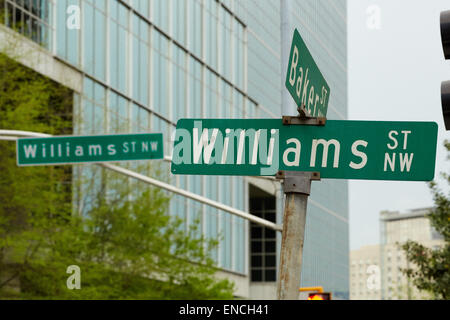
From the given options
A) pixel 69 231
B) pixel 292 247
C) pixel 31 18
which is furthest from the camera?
pixel 31 18

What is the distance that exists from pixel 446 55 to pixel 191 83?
4057 centimetres

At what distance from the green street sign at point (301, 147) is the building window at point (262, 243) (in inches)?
2132

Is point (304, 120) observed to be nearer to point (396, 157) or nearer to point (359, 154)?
point (359, 154)

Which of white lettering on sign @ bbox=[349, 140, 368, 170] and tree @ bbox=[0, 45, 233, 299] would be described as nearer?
white lettering on sign @ bbox=[349, 140, 368, 170]

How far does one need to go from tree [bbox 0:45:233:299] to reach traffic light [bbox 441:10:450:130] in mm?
22802

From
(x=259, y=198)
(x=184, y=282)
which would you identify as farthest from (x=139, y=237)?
(x=259, y=198)

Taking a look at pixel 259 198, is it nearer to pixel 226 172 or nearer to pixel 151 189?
pixel 151 189

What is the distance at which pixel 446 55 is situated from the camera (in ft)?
19.6

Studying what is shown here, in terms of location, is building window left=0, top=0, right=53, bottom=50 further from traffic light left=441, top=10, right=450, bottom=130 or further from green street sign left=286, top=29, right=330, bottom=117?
traffic light left=441, top=10, right=450, bottom=130

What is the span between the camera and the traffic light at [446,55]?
5.75 metres

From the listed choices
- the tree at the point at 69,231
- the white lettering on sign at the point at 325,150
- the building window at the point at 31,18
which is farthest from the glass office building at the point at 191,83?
the white lettering on sign at the point at 325,150

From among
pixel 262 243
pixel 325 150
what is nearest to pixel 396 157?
pixel 325 150

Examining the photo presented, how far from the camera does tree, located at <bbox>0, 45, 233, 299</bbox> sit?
2784 centimetres

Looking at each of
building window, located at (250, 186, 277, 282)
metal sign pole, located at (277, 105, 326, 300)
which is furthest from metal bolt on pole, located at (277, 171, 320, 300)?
building window, located at (250, 186, 277, 282)
